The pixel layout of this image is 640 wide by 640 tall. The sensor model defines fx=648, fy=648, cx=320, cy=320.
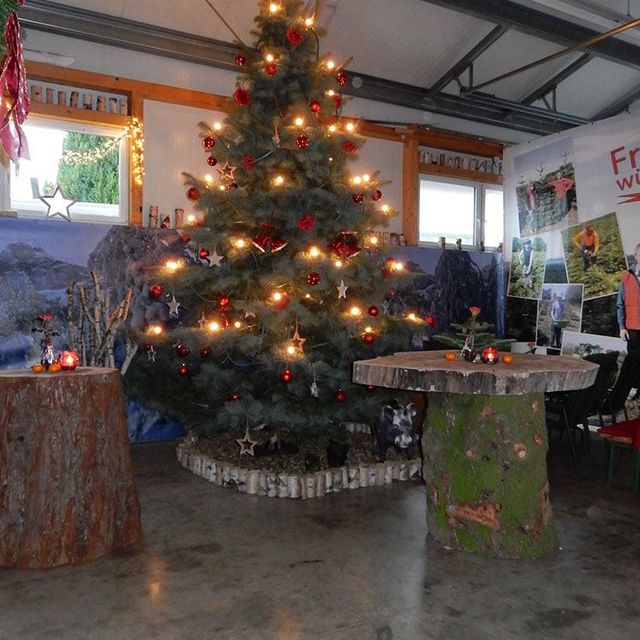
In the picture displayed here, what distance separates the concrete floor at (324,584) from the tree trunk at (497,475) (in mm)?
136

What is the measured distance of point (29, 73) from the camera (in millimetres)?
6035

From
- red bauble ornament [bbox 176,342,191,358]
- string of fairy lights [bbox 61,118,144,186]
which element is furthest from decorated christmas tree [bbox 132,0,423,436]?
string of fairy lights [bbox 61,118,144,186]

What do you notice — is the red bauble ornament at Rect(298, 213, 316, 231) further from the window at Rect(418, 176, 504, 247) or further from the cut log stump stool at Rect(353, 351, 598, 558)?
the window at Rect(418, 176, 504, 247)

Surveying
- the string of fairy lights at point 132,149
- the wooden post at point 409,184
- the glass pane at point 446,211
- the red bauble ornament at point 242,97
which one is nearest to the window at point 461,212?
the glass pane at point 446,211

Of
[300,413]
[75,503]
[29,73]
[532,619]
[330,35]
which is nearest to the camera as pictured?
[532,619]

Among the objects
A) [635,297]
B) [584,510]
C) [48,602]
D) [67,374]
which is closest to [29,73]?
[67,374]

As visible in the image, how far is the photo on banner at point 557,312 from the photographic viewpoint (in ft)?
24.7

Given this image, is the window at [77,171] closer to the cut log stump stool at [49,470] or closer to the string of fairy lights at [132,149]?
the string of fairy lights at [132,149]

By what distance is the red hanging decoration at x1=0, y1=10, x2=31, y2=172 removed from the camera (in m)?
2.79

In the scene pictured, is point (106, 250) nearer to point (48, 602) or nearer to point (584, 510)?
point (48, 602)

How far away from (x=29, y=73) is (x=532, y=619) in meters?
6.04

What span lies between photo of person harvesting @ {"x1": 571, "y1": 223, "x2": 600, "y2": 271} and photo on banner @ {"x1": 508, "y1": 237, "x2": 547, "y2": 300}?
587mm

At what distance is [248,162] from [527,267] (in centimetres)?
474

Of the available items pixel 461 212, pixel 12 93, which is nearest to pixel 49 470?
pixel 12 93
